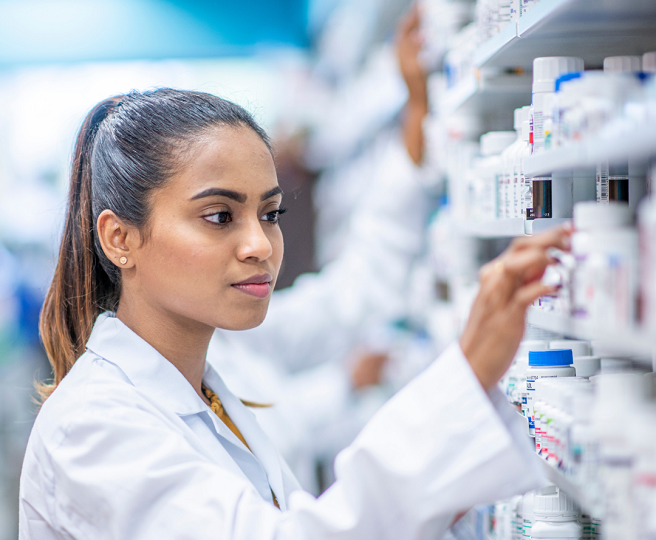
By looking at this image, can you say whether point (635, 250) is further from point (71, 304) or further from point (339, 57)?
point (339, 57)

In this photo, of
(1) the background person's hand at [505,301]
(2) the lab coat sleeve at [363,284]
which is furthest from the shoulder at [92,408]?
(2) the lab coat sleeve at [363,284]

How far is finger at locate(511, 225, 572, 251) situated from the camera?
3.01 ft

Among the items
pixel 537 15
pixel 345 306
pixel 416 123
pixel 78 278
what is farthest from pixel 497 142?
pixel 345 306

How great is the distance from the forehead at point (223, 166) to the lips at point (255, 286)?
168 mm

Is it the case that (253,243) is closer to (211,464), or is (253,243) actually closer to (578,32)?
(211,464)

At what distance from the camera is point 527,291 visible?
917mm

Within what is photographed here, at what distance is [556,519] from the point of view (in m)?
1.21

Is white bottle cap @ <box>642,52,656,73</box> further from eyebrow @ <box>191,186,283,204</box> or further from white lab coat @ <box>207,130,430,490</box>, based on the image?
white lab coat @ <box>207,130,430,490</box>

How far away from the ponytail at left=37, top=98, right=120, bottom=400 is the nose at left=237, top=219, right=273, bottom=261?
0.40 meters

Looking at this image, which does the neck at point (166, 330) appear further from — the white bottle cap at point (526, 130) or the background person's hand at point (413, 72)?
the background person's hand at point (413, 72)

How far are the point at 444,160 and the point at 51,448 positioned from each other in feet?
5.16

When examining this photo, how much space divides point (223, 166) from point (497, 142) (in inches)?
25.6

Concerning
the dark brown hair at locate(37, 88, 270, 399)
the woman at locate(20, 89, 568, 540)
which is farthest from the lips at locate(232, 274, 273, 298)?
the dark brown hair at locate(37, 88, 270, 399)

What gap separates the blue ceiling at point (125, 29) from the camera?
6.65 meters
